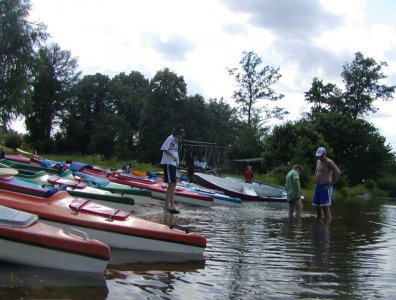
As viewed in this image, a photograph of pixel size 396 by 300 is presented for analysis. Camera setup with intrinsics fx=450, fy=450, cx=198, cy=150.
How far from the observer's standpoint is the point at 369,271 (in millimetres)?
5207

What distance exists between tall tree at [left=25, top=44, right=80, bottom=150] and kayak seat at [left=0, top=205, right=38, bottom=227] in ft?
182

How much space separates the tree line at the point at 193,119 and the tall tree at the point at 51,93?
13 cm

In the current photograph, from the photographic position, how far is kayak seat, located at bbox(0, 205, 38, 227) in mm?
4109

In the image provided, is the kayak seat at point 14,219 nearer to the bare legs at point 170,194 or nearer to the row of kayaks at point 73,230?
the row of kayaks at point 73,230

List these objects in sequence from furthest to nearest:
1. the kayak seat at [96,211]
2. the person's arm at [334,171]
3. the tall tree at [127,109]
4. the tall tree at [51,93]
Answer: the tall tree at [127,109], the tall tree at [51,93], the person's arm at [334,171], the kayak seat at [96,211]

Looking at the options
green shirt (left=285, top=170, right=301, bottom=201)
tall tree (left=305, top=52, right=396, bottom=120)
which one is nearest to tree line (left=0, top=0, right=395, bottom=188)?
tall tree (left=305, top=52, right=396, bottom=120)

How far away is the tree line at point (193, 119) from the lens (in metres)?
39.8

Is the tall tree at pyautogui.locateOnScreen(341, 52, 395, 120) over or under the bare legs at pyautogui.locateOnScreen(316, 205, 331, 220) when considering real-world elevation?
over

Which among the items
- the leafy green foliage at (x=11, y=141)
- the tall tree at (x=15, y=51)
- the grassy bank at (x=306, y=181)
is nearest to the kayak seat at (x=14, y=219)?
the grassy bank at (x=306, y=181)

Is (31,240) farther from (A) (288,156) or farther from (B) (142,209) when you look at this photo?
(A) (288,156)

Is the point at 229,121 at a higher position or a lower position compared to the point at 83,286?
higher

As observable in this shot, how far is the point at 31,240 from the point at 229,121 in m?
58.8

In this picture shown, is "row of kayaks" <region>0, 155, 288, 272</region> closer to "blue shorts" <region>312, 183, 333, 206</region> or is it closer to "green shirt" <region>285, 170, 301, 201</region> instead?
"blue shorts" <region>312, 183, 333, 206</region>

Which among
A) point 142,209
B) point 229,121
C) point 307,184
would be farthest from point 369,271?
point 229,121
